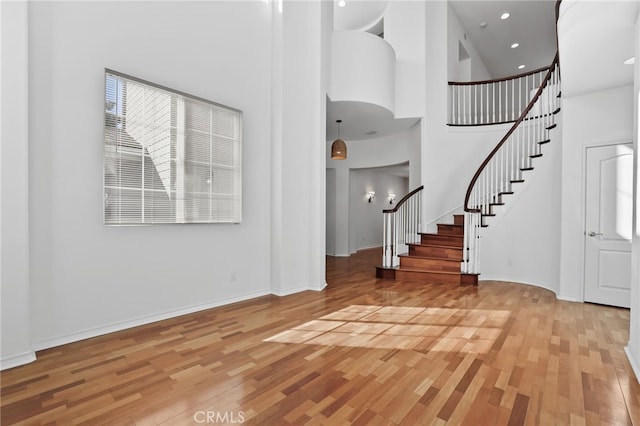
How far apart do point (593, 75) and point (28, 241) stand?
6.15 metres

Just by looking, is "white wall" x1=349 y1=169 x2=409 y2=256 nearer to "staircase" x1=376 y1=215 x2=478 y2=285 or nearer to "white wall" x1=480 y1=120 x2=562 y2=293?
"staircase" x1=376 y1=215 x2=478 y2=285

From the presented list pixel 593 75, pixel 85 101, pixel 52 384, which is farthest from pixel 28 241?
pixel 593 75

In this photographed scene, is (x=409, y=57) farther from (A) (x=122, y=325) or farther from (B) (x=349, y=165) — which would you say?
(A) (x=122, y=325)

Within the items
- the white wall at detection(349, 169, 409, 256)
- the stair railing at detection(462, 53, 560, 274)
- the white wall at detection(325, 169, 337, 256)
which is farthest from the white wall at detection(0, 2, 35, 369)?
the white wall at detection(349, 169, 409, 256)

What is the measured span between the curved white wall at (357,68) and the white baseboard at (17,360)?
5012 mm

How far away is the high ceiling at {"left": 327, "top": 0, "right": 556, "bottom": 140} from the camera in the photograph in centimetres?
667

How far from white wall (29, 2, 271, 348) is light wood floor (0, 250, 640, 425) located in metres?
0.31

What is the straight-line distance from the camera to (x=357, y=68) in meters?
5.57

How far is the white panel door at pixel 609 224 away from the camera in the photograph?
12.8ft

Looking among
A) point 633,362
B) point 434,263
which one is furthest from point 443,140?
point 633,362

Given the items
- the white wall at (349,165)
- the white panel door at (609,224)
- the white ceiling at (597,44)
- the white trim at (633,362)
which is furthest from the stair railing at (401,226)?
the white trim at (633,362)

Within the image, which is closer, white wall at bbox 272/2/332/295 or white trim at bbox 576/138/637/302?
white trim at bbox 576/138/637/302

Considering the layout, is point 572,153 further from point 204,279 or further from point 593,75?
point 204,279

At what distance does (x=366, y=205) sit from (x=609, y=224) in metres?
6.58
